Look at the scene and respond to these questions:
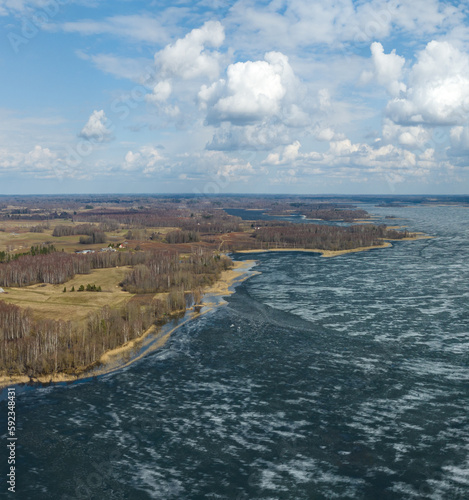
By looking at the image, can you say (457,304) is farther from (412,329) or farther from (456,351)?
(456,351)

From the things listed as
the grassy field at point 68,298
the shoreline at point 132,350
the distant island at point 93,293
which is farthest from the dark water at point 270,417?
the grassy field at point 68,298

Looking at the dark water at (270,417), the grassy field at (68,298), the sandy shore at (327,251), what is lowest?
the dark water at (270,417)

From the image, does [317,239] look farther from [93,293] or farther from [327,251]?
[93,293]

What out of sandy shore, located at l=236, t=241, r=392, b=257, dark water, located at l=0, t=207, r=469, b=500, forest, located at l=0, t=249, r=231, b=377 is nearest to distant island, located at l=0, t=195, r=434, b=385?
forest, located at l=0, t=249, r=231, b=377

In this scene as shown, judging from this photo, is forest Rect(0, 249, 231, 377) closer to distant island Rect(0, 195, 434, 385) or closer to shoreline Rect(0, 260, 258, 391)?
distant island Rect(0, 195, 434, 385)

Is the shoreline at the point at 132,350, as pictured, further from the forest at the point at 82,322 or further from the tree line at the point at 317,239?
the tree line at the point at 317,239

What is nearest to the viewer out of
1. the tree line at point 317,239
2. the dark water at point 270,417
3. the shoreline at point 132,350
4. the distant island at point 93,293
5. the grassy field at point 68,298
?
the dark water at point 270,417
